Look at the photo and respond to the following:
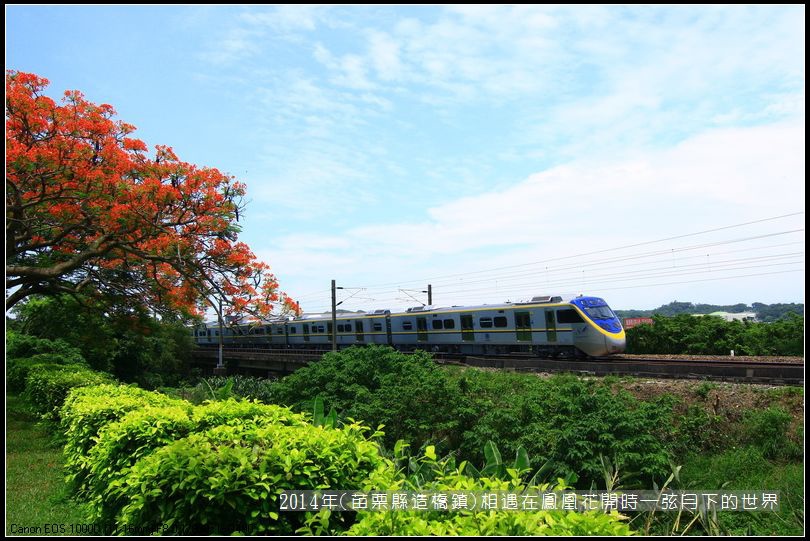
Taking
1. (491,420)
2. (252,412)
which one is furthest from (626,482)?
(252,412)

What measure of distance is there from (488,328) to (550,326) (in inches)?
127

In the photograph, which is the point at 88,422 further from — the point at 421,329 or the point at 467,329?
the point at 421,329

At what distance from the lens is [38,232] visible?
501 inches

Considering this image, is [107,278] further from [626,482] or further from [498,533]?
[498,533]

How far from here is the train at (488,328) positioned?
18.2 meters

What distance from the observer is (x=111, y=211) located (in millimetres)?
11398

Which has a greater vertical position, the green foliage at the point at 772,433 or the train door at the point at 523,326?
the train door at the point at 523,326

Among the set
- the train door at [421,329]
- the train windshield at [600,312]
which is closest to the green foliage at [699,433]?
the train windshield at [600,312]

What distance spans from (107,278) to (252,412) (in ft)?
35.1

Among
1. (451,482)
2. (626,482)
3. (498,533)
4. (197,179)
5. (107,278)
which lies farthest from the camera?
(107,278)

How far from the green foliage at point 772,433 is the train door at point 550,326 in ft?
28.7

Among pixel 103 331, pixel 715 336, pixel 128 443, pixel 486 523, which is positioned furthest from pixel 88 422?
pixel 715 336

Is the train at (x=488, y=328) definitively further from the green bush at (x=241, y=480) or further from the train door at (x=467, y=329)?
the green bush at (x=241, y=480)

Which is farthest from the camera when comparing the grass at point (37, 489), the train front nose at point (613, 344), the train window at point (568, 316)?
the train window at point (568, 316)
